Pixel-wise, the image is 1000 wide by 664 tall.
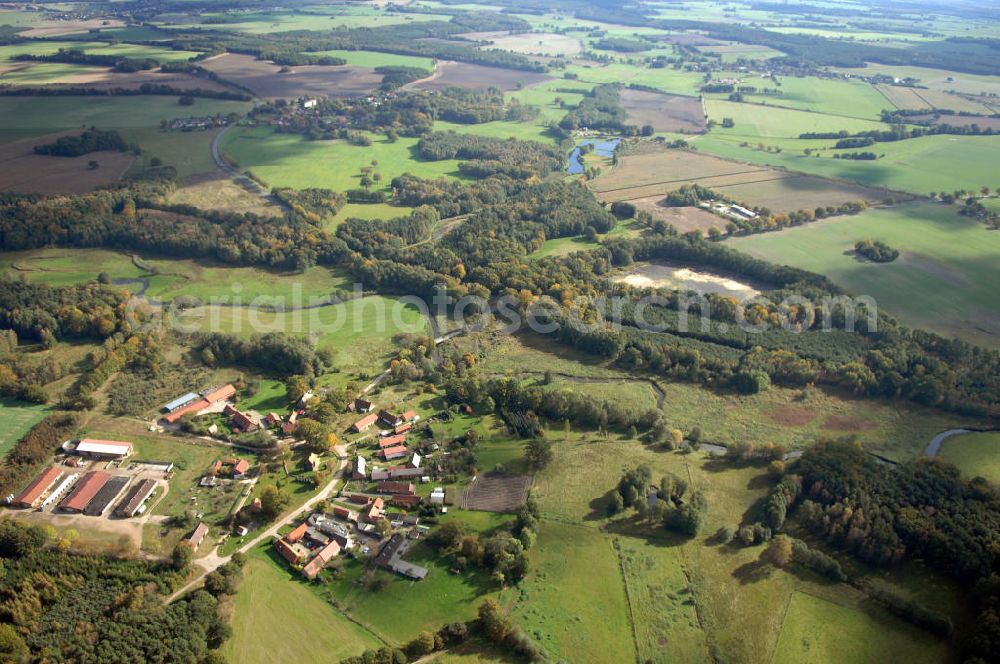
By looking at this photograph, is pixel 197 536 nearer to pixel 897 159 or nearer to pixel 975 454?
pixel 975 454

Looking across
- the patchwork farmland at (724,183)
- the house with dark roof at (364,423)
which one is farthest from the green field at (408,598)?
the patchwork farmland at (724,183)

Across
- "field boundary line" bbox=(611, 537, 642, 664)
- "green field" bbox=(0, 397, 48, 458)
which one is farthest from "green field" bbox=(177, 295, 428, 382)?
"field boundary line" bbox=(611, 537, 642, 664)

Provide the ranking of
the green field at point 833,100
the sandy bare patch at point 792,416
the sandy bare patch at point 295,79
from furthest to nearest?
1. the sandy bare patch at point 295,79
2. the green field at point 833,100
3. the sandy bare patch at point 792,416

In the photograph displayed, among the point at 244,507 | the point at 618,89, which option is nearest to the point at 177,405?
the point at 244,507

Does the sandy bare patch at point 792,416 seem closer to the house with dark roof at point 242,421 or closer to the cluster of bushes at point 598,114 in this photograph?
the house with dark roof at point 242,421

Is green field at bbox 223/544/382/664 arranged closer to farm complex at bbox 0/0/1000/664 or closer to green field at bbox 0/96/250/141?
farm complex at bbox 0/0/1000/664

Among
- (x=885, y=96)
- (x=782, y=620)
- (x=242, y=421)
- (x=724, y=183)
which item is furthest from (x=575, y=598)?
(x=885, y=96)
